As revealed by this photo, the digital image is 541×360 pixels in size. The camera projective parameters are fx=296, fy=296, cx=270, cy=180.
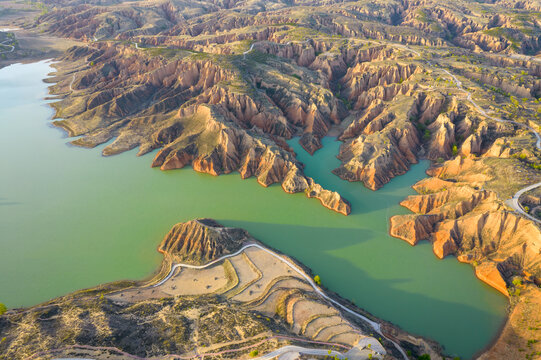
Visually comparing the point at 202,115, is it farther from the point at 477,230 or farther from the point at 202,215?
the point at 477,230

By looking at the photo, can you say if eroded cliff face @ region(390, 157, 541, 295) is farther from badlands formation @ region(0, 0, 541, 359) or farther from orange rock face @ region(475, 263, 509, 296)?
badlands formation @ region(0, 0, 541, 359)

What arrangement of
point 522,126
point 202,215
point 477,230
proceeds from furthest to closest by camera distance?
point 522,126, point 202,215, point 477,230

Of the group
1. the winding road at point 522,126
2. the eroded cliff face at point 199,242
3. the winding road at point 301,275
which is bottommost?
the winding road at point 301,275

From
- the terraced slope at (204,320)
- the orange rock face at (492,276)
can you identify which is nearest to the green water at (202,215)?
the orange rock face at (492,276)

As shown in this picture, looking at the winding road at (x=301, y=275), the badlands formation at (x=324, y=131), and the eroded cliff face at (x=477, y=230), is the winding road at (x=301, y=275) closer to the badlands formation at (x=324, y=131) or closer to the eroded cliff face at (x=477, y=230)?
the badlands formation at (x=324, y=131)

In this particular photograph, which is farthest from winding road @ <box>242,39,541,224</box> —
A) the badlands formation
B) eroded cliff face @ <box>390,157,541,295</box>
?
eroded cliff face @ <box>390,157,541,295</box>

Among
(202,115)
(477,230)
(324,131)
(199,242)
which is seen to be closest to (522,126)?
(477,230)

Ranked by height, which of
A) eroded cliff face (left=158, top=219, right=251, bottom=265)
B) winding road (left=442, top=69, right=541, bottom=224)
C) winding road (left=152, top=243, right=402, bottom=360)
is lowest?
winding road (left=152, top=243, right=402, bottom=360)

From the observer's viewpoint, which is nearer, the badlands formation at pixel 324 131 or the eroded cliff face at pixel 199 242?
the badlands formation at pixel 324 131

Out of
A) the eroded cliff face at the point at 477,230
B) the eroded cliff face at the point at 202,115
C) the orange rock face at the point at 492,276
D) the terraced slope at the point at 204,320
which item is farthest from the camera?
the eroded cliff face at the point at 202,115
